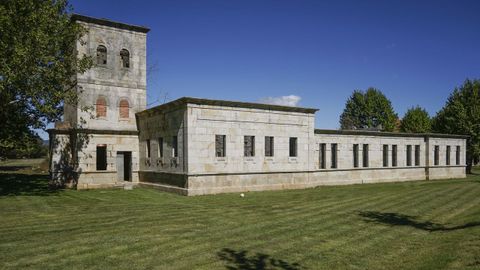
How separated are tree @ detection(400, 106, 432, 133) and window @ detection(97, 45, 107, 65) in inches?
2040

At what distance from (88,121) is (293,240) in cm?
2217

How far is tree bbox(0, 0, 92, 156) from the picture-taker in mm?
20766

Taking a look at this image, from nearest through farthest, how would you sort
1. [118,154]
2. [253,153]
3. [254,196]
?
[254,196]
[253,153]
[118,154]

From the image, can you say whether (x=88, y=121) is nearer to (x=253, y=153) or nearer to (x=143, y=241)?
(x=253, y=153)

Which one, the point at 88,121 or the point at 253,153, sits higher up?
the point at 88,121

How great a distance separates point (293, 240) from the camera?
11531 mm

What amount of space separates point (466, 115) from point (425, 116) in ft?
54.0

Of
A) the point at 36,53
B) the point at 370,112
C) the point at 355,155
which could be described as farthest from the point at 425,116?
the point at 36,53

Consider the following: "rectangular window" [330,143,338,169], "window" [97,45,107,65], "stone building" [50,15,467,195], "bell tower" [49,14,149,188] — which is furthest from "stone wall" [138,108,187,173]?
"rectangular window" [330,143,338,169]

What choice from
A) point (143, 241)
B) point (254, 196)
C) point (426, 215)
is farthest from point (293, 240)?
point (254, 196)

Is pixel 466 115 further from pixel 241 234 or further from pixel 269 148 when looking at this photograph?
pixel 241 234

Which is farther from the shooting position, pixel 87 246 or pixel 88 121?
pixel 88 121

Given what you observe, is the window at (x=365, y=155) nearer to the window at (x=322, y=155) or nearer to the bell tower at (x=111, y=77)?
the window at (x=322, y=155)

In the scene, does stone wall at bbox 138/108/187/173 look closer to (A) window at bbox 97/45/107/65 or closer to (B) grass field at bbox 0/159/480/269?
(B) grass field at bbox 0/159/480/269
